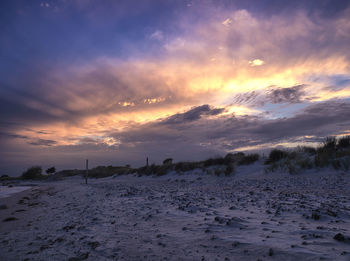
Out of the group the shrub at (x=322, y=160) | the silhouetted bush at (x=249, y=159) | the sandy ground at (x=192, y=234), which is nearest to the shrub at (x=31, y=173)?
the silhouetted bush at (x=249, y=159)

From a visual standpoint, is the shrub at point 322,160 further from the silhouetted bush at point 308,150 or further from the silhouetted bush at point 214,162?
the silhouetted bush at point 214,162

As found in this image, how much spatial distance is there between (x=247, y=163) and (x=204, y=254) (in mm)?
14796

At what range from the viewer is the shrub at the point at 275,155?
15559mm

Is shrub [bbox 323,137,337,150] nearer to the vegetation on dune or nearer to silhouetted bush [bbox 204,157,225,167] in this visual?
the vegetation on dune

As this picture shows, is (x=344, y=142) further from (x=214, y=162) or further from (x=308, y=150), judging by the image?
(x=214, y=162)

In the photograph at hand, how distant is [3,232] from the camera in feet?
15.6

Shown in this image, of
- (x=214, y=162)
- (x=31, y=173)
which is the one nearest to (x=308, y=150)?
(x=214, y=162)

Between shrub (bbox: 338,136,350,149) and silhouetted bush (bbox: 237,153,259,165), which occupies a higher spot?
shrub (bbox: 338,136,350,149)

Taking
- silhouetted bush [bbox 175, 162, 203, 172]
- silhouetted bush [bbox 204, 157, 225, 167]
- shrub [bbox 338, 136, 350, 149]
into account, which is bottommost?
silhouetted bush [bbox 175, 162, 203, 172]

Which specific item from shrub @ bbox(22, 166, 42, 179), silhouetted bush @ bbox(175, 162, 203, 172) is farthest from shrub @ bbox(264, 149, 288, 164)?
shrub @ bbox(22, 166, 42, 179)

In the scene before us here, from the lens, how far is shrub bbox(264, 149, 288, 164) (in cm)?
1556

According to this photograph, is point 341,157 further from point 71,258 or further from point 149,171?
point 149,171

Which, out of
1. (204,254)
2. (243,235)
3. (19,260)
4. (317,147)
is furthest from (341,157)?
(19,260)

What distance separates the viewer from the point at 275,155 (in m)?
15.9
